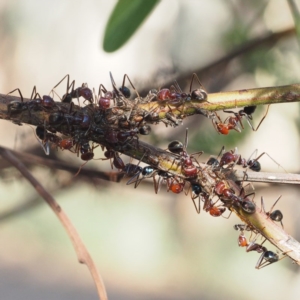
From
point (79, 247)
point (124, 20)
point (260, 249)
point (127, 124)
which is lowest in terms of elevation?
point (79, 247)

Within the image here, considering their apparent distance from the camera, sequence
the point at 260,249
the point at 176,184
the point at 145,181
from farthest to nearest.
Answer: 1. the point at 145,181
2. the point at 260,249
3. the point at 176,184

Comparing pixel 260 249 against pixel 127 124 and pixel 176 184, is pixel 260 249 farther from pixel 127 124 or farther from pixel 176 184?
pixel 127 124

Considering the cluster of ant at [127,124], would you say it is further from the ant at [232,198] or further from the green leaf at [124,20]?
the green leaf at [124,20]

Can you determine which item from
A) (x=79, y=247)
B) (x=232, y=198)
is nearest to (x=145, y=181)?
(x=79, y=247)

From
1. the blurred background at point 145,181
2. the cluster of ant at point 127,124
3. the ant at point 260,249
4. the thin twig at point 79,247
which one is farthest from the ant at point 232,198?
the blurred background at point 145,181

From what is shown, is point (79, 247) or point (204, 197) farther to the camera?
point (79, 247)

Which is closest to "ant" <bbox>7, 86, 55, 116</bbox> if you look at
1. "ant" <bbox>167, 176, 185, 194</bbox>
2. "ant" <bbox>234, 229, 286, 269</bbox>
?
"ant" <bbox>167, 176, 185, 194</bbox>

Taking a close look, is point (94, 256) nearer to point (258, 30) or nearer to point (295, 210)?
point (295, 210)

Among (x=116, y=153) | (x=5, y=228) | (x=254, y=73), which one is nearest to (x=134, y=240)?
(x=5, y=228)
